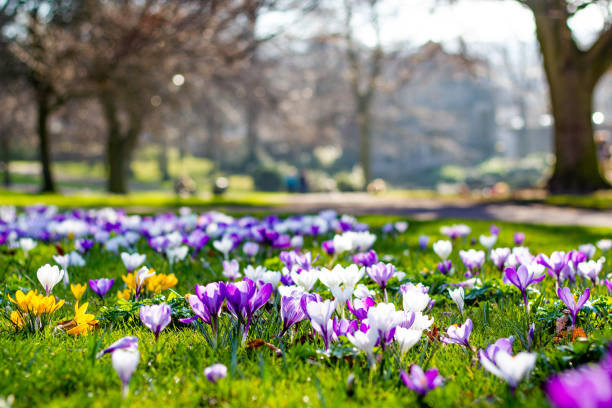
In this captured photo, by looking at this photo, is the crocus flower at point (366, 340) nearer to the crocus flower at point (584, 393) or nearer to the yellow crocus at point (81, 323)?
the crocus flower at point (584, 393)

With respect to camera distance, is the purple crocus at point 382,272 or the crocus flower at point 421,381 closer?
the crocus flower at point 421,381

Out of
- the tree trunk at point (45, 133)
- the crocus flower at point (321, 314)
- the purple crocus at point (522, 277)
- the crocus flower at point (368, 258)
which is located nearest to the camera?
the crocus flower at point (321, 314)

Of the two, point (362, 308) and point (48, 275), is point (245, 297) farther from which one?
point (48, 275)

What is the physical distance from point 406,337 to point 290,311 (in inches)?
18.6

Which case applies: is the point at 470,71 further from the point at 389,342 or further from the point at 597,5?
the point at 389,342

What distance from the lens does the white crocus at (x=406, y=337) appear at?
1729 mm

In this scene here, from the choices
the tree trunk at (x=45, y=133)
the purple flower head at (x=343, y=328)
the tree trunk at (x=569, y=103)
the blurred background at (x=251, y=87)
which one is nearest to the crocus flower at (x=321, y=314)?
the purple flower head at (x=343, y=328)

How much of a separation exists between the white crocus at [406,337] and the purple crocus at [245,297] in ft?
1.64

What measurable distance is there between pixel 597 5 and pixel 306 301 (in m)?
14.5

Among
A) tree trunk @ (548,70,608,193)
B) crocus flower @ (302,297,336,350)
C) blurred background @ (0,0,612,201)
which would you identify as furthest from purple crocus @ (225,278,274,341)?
tree trunk @ (548,70,608,193)

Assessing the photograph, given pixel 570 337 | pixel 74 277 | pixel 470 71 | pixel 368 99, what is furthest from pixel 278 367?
pixel 368 99

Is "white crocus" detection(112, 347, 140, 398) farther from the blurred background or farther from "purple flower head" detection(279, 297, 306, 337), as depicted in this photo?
the blurred background

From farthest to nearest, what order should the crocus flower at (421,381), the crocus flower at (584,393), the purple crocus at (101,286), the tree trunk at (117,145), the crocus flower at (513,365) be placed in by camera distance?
the tree trunk at (117,145), the purple crocus at (101,286), the crocus flower at (421,381), the crocus flower at (513,365), the crocus flower at (584,393)

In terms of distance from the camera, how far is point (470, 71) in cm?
2228
